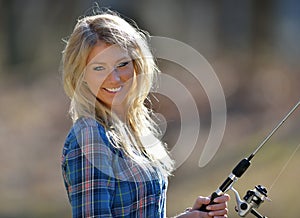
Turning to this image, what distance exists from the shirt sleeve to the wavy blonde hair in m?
0.09

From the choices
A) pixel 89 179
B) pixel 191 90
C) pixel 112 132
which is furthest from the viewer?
pixel 191 90

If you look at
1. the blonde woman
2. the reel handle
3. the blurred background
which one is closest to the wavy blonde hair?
the blonde woman

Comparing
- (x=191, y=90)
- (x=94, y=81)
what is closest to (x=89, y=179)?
(x=94, y=81)

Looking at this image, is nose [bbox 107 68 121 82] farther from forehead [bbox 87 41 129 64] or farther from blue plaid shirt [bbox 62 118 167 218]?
blue plaid shirt [bbox 62 118 167 218]

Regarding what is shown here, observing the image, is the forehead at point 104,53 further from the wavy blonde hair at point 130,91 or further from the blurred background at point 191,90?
the blurred background at point 191,90

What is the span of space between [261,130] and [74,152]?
6204mm

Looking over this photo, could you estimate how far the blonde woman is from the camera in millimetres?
2195

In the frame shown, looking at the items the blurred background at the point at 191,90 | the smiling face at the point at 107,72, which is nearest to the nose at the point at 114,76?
the smiling face at the point at 107,72

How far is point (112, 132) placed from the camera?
2318 millimetres

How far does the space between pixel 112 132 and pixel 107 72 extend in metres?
0.17

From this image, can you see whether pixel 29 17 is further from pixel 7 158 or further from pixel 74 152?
pixel 74 152

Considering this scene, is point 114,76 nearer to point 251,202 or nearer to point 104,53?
point 104,53

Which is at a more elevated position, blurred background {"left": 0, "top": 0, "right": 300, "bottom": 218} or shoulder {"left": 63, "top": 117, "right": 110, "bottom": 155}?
blurred background {"left": 0, "top": 0, "right": 300, "bottom": 218}

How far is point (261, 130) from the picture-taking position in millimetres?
8281
